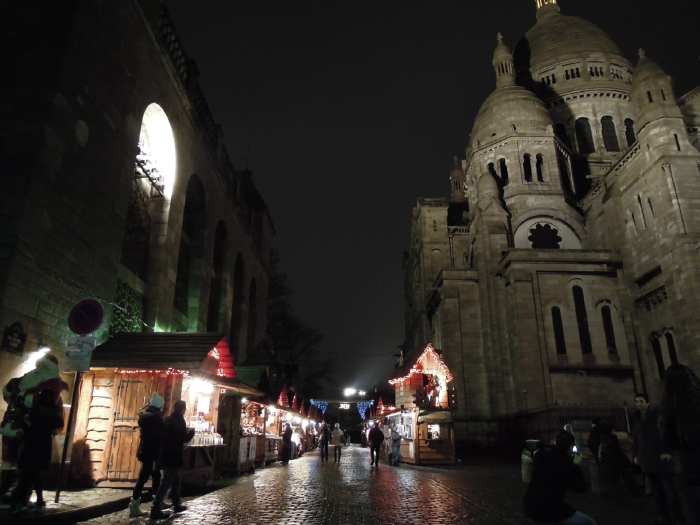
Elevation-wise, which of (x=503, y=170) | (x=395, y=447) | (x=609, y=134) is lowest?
(x=395, y=447)

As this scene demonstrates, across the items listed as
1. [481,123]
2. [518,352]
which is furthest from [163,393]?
[481,123]

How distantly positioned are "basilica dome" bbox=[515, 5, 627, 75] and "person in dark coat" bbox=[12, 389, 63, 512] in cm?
5455

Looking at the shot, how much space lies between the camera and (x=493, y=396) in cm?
A: 2833

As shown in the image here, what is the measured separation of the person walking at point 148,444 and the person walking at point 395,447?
1372 cm

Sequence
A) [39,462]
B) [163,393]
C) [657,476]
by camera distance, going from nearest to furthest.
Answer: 1. [657,476]
2. [39,462]
3. [163,393]

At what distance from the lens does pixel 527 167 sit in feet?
122

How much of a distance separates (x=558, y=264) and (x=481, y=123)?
1656 centimetres

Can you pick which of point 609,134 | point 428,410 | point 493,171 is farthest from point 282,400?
point 609,134

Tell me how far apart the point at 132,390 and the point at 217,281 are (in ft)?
41.2

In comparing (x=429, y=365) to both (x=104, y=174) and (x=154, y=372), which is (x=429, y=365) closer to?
(x=154, y=372)

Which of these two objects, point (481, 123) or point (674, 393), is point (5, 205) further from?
point (481, 123)

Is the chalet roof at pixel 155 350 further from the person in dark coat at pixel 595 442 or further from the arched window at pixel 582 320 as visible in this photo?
the arched window at pixel 582 320

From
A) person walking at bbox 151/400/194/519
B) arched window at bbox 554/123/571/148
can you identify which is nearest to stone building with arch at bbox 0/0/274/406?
person walking at bbox 151/400/194/519

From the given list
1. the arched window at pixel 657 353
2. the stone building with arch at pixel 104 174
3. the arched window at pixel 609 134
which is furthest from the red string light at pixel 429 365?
the arched window at pixel 609 134
